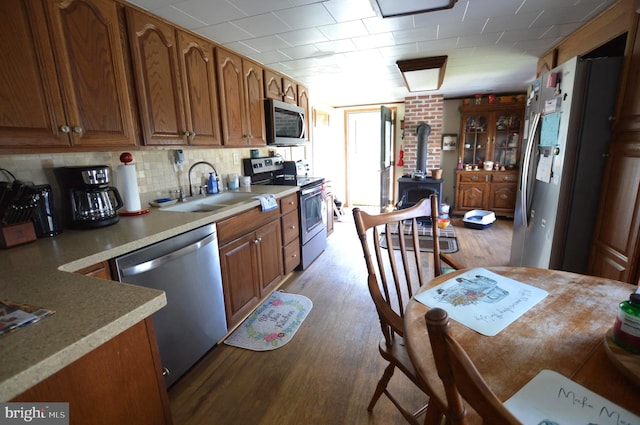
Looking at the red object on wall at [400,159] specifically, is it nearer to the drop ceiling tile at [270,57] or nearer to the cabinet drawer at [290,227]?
the cabinet drawer at [290,227]

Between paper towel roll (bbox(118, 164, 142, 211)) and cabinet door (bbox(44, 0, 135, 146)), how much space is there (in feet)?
0.48

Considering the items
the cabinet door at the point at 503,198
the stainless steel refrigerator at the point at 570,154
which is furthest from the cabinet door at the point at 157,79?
the cabinet door at the point at 503,198

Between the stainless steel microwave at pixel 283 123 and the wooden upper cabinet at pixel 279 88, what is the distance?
14 cm

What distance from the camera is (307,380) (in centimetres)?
163

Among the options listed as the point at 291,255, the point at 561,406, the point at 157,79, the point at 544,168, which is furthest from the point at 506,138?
the point at 561,406

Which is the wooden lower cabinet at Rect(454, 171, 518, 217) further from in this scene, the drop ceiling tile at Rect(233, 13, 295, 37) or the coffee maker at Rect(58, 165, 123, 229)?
the coffee maker at Rect(58, 165, 123, 229)

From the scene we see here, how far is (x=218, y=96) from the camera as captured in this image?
2.30 m

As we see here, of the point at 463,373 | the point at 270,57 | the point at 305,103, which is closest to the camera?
the point at 463,373

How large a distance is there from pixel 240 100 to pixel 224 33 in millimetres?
539

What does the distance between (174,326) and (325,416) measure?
0.89 meters

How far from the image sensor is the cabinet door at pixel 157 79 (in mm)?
1686

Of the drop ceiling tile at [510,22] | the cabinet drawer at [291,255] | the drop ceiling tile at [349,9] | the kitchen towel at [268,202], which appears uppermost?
the drop ceiling tile at [510,22]

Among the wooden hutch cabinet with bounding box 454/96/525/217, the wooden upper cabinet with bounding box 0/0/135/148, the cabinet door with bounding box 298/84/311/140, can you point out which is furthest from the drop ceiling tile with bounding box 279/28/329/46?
the wooden hutch cabinet with bounding box 454/96/525/217
